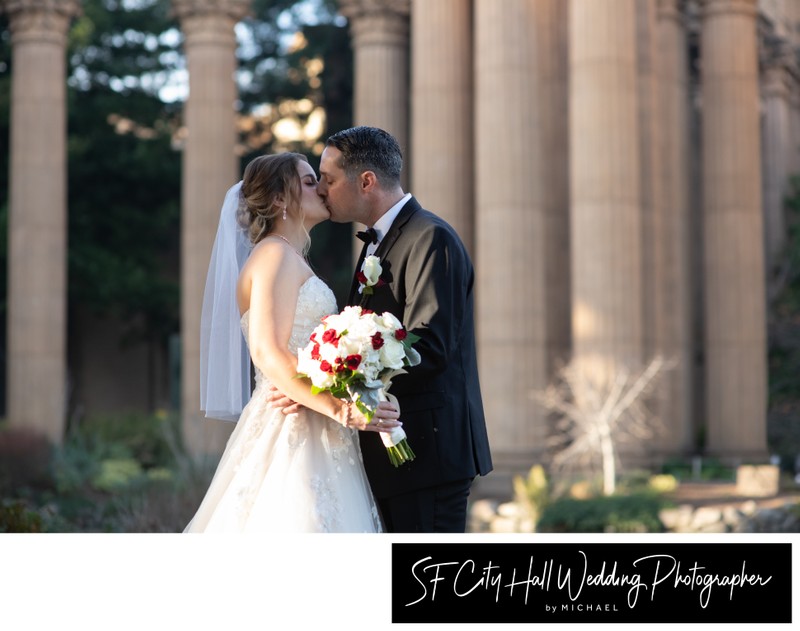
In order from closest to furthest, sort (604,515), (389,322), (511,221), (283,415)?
(389,322)
(283,415)
(604,515)
(511,221)

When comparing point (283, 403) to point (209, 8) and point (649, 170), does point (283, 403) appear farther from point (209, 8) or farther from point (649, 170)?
point (209, 8)

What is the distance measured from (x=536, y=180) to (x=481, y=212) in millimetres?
1625

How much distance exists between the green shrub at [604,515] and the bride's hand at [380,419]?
19206mm

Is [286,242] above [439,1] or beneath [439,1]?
beneath

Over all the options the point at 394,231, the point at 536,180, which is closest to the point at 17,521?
the point at 394,231

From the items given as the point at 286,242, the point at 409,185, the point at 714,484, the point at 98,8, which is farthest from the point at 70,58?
the point at 286,242

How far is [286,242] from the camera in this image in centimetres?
885

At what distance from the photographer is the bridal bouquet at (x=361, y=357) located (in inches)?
308

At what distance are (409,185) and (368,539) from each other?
1573 inches

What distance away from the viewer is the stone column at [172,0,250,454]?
42.5 m

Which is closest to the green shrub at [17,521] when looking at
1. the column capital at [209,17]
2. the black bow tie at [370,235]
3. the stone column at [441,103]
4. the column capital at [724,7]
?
the black bow tie at [370,235]

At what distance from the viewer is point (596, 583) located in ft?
24.3

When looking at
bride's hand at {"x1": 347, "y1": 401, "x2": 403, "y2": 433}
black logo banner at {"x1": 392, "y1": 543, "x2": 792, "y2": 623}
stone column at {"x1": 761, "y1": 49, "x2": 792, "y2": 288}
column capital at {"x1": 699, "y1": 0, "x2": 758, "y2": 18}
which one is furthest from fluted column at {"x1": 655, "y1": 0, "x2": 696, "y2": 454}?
black logo banner at {"x1": 392, "y1": 543, "x2": 792, "y2": 623}

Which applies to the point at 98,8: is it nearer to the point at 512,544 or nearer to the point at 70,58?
the point at 70,58
